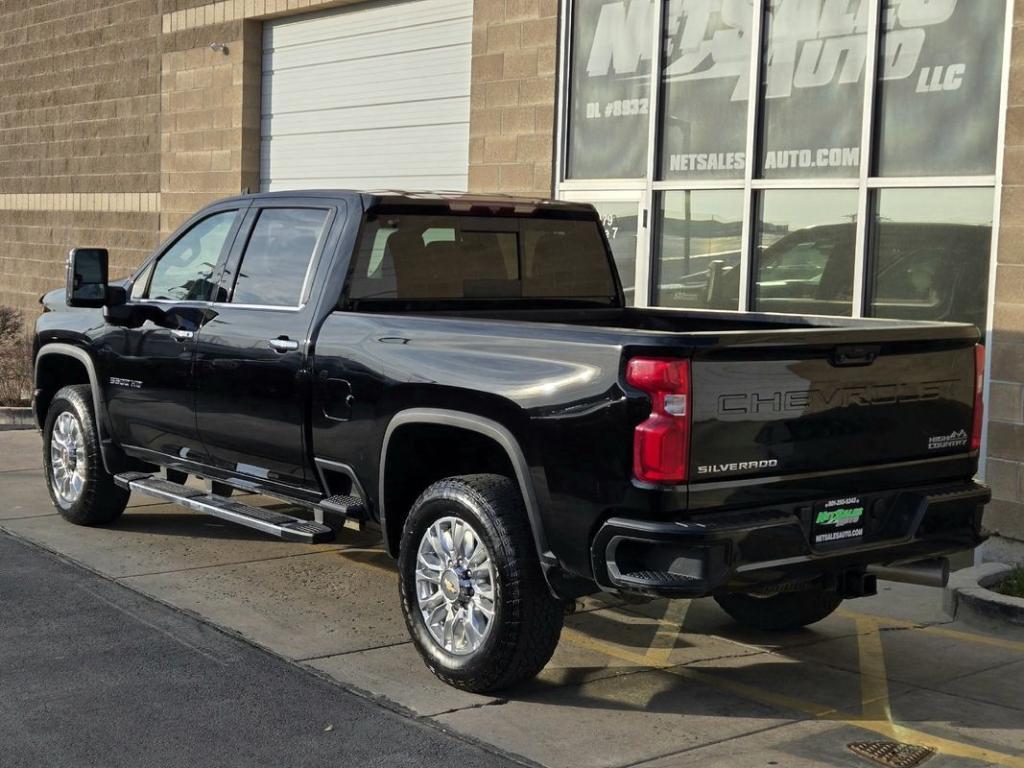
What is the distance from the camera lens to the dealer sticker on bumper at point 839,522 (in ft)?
17.0

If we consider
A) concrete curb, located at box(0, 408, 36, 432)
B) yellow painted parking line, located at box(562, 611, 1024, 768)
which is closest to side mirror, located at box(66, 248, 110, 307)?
yellow painted parking line, located at box(562, 611, 1024, 768)

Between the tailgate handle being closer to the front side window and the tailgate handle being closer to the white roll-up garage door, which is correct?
the front side window

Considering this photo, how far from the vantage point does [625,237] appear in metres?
11.2

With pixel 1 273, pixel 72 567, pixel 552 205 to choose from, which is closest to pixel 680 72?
pixel 552 205

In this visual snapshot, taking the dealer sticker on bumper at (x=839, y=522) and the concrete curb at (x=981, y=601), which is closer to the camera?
the dealer sticker on bumper at (x=839, y=522)

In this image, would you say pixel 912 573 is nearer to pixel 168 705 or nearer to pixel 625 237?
pixel 168 705

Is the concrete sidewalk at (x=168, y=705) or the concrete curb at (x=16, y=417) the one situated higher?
the concrete curb at (x=16, y=417)

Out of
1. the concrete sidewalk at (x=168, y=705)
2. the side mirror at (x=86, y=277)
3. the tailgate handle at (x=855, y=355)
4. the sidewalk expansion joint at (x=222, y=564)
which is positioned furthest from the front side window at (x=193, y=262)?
the tailgate handle at (x=855, y=355)

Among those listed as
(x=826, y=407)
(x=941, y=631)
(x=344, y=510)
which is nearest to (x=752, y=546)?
(x=826, y=407)

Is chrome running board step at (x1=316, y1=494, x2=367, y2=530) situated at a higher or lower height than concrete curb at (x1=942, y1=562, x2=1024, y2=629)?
higher

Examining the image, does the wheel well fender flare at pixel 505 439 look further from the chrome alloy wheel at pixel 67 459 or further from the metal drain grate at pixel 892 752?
the chrome alloy wheel at pixel 67 459

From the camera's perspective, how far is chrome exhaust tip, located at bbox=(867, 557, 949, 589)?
5.45 m

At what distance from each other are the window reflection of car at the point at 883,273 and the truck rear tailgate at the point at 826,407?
3.27 m

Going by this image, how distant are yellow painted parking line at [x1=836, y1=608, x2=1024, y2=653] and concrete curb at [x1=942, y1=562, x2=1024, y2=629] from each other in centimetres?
15
